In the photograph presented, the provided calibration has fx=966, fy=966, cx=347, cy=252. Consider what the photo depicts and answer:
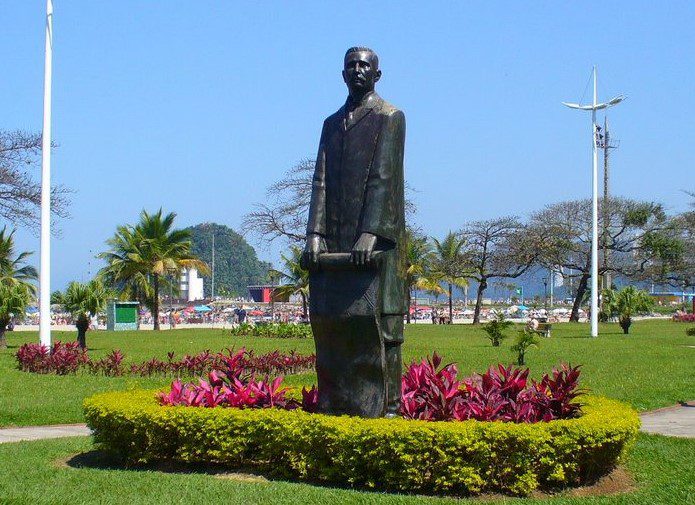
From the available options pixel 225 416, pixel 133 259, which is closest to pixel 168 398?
pixel 225 416

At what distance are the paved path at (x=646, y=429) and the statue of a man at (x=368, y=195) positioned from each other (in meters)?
4.67

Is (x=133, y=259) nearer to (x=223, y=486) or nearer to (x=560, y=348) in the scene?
(x=560, y=348)

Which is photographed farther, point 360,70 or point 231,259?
point 231,259

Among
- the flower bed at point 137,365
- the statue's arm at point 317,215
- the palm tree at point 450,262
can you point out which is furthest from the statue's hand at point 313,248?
the palm tree at point 450,262

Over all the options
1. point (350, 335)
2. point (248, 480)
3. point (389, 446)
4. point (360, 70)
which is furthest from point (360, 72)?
point (248, 480)

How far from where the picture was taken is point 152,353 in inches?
944

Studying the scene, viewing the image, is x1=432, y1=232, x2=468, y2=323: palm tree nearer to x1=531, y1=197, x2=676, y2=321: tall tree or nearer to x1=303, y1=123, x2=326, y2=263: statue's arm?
x1=531, y1=197, x2=676, y2=321: tall tree

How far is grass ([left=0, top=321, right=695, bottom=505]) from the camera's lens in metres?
7.21

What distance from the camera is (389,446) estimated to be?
7.49 meters

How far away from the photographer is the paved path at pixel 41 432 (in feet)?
37.7

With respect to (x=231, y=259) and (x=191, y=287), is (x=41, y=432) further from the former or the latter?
(x=231, y=259)

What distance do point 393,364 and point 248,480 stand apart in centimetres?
163

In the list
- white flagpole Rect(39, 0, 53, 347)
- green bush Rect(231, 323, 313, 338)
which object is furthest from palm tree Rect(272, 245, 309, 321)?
white flagpole Rect(39, 0, 53, 347)

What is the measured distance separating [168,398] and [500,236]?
45.0m
